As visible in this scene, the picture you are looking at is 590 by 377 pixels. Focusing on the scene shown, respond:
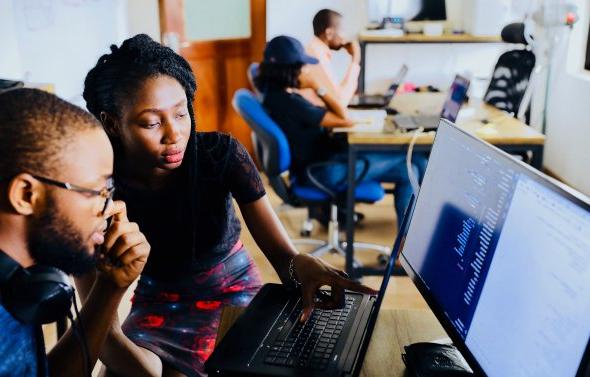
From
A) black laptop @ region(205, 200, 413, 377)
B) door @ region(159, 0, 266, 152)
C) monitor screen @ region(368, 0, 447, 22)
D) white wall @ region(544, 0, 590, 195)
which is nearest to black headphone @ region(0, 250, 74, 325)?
black laptop @ region(205, 200, 413, 377)

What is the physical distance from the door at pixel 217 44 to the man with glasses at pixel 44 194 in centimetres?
351

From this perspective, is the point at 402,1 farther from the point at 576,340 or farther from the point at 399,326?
the point at 576,340

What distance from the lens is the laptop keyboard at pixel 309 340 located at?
39.6 inches

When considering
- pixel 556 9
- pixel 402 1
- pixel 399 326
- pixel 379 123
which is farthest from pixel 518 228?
pixel 402 1

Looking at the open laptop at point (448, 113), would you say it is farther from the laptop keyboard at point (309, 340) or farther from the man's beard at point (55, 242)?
the man's beard at point (55, 242)

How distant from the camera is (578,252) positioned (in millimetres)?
689

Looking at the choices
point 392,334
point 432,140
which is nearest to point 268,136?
point 432,140

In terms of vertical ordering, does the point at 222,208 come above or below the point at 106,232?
below

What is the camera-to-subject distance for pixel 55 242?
87cm

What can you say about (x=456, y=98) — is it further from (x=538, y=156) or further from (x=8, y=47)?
(x=8, y=47)

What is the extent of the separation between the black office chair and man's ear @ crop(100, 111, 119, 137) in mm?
2553

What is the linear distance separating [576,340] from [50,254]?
2.18ft

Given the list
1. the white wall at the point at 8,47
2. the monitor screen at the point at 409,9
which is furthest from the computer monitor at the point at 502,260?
the monitor screen at the point at 409,9

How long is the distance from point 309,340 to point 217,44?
12.5ft
